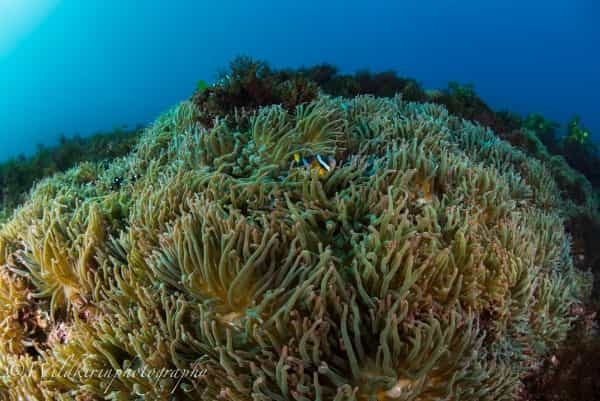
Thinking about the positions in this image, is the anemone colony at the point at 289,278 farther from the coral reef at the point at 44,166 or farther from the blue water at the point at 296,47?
the blue water at the point at 296,47

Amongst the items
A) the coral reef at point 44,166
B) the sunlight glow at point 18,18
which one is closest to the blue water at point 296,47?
the sunlight glow at point 18,18

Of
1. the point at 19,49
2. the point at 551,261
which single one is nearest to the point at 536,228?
the point at 551,261

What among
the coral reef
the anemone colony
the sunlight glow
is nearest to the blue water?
the sunlight glow

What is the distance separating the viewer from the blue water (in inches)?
3214

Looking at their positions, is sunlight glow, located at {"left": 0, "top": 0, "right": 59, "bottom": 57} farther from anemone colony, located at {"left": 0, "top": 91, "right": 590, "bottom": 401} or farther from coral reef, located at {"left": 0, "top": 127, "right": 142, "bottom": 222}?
anemone colony, located at {"left": 0, "top": 91, "right": 590, "bottom": 401}

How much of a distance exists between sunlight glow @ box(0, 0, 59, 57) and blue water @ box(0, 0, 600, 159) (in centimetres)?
105

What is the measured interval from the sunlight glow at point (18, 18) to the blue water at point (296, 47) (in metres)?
1.05

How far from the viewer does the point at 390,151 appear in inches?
172

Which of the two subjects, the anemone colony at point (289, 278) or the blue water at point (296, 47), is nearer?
the anemone colony at point (289, 278)

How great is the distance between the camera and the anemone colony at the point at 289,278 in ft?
8.41

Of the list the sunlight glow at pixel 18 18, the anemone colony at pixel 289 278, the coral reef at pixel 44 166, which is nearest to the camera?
the anemone colony at pixel 289 278

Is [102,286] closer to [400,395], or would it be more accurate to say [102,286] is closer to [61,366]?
[61,366]

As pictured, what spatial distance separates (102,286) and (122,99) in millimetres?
85350

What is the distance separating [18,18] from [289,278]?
12173 cm
